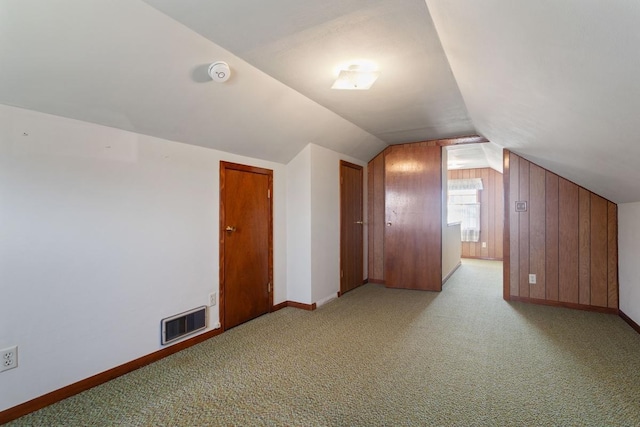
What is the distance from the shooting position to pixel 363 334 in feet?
9.70

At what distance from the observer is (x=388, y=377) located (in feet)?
7.14

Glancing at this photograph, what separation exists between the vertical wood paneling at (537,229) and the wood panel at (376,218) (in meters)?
2.04

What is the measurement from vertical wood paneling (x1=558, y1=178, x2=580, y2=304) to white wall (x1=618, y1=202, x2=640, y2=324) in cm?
38

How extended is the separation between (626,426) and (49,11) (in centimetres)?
356

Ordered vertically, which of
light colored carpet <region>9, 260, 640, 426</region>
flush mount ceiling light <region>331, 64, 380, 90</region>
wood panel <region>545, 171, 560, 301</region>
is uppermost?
flush mount ceiling light <region>331, 64, 380, 90</region>

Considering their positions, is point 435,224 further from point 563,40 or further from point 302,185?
point 563,40

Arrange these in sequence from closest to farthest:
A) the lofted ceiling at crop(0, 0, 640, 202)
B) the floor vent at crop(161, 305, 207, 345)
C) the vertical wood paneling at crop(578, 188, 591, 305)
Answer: the lofted ceiling at crop(0, 0, 640, 202), the floor vent at crop(161, 305, 207, 345), the vertical wood paneling at crop(578, 188, 591, 305)

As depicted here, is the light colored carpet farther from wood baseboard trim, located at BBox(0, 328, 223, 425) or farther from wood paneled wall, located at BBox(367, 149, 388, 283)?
wood paneled wall, located at BBox(367, 149, 388, 283)

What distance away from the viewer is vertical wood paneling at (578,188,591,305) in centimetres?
363

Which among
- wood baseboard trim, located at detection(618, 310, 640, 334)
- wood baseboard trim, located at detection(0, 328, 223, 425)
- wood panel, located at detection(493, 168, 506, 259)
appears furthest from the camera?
wood panel, located at detection(493, 168, 506, 259)

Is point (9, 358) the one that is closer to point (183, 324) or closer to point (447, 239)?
point (183, 324)

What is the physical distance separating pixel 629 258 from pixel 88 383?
484cm

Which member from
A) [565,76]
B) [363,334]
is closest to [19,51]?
[565,76]

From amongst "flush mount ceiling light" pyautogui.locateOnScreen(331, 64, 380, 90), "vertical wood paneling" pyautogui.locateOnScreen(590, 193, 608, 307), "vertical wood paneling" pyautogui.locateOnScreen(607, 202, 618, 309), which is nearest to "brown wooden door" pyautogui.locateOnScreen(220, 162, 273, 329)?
"flush mount ceiling light" pyautogui.locateOnScreen(331, 64, 380, 90)
